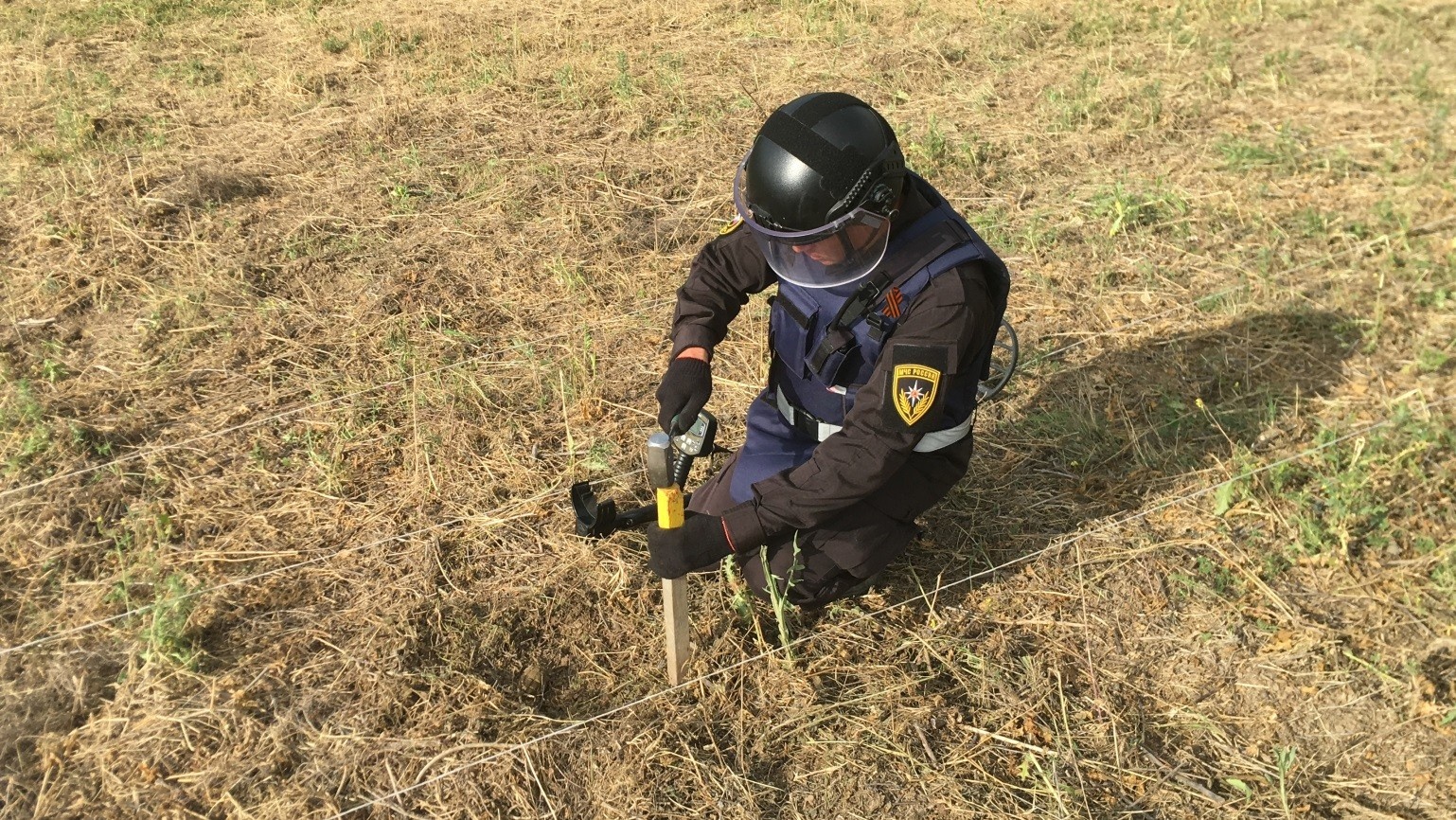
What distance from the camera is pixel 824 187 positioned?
267cm

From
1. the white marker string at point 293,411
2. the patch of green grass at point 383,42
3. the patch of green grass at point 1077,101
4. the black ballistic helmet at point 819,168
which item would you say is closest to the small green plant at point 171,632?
the white marker string at point 293,411

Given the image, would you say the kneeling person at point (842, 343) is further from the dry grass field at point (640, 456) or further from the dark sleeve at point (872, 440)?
the dry grass field at point (640, 456)

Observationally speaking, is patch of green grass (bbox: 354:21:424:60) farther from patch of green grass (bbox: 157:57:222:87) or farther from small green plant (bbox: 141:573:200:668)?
small green plant (bbox: 141:573:200:668)

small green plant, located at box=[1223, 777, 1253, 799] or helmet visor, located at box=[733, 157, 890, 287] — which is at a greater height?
helmet visor, located at box=[733, 157, 890, 287]

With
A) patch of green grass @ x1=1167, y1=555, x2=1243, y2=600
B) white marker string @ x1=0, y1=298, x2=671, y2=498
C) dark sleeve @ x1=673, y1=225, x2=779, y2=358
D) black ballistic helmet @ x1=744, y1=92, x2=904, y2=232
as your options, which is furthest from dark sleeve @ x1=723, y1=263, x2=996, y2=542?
white marker string @ x1=0, y1=298, x2=671, y2=498

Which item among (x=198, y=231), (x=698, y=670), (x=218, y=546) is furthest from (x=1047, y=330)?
(x=198, y=231)

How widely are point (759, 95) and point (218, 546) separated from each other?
470cm

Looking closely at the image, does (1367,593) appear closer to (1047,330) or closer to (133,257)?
(1047,330)

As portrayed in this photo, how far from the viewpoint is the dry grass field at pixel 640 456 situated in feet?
9.70

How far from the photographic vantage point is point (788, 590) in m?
3.31

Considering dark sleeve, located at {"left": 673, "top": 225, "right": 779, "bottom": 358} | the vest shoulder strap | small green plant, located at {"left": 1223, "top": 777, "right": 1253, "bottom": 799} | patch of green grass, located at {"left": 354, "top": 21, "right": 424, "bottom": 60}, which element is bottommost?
small green plant, located at {"left": 1223, "top": 777, "right": 1253, "bottom": 799}

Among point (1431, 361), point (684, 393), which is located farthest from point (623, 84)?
point (1431, 361)

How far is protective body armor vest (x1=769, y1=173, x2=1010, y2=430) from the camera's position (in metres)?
2.87

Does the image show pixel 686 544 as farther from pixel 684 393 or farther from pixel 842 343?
pixel 842 343
